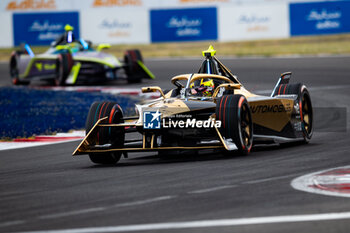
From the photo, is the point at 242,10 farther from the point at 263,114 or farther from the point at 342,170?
the point at 342,170

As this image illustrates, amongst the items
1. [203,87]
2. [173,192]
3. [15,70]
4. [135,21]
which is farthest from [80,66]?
[173,192]

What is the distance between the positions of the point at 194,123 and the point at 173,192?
7.60ft

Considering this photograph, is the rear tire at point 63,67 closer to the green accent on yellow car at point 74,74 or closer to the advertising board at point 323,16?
the green accent on yellow car at point 74,74

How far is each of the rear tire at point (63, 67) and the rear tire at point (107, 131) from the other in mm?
12736

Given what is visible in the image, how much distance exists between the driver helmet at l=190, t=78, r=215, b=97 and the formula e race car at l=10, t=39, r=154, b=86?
39.1ft

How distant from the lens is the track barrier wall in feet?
105

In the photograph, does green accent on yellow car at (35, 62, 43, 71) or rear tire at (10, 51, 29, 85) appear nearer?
green accent on yellow car at (35, 62, 43, 71)

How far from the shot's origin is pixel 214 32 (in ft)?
107

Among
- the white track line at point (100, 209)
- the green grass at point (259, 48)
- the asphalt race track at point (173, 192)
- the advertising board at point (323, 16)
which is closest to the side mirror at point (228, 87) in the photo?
the asphalt race track at point (173, 192)

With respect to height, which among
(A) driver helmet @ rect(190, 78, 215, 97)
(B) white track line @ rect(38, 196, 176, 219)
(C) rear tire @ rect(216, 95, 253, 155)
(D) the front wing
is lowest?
(B) white track line @ rect(38, 196, 176, 219)

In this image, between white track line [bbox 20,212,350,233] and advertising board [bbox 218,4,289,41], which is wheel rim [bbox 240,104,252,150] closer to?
white track line [bbox 20,212,350,233]

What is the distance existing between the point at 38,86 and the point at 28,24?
30.2ft

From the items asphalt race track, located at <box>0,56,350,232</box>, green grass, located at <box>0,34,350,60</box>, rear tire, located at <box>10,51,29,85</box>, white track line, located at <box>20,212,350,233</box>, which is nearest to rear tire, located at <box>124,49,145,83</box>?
Result: rear tire, located at <box>10,51,29,85</box>

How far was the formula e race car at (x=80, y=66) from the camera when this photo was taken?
76.0ft
